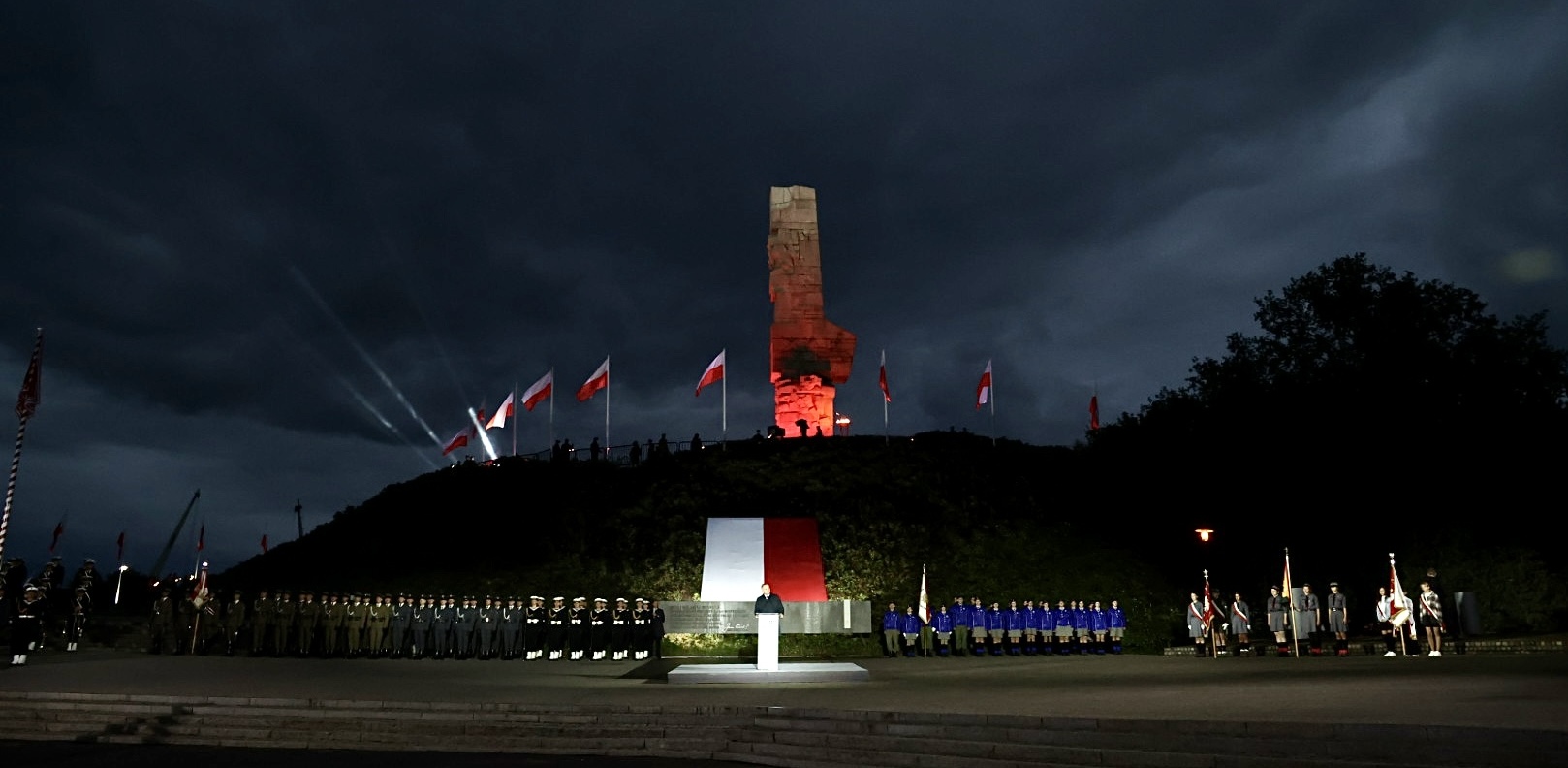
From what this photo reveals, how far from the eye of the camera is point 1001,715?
31.5ft

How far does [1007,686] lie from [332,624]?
15.2m

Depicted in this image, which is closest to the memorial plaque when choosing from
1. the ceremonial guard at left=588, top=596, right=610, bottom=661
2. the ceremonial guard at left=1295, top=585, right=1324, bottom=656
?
the ceremonial guard at left=588, top=596, right=610, bottom=661

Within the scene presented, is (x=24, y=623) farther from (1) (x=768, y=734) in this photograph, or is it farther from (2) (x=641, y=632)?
(1) (x=768, y=734)

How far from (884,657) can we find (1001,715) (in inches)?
528

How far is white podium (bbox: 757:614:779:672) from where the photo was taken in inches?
624

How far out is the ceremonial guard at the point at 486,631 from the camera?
71.6 ft

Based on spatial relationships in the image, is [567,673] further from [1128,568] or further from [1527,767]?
[1128,568]

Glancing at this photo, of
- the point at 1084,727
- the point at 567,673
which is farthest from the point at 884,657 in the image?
the point at 1084,727

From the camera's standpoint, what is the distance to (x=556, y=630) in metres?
22.1

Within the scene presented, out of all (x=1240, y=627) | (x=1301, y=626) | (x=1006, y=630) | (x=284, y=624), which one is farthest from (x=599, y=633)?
(x=1301, y=626)

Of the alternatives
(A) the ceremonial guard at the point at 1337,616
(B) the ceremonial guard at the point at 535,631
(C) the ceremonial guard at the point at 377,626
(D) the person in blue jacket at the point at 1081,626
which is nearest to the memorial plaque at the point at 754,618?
(B) the ceremonial guard at the point at 535,631

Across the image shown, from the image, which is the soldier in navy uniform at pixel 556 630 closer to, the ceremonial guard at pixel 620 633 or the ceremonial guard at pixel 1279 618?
the ceremonial guard at pixel 620 633

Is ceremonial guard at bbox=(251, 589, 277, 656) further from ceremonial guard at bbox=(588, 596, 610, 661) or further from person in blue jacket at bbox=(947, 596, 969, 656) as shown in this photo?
person in blue jacket at bbox=(947, 596, 969, 656)

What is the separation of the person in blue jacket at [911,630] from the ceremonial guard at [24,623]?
54.9 ft
